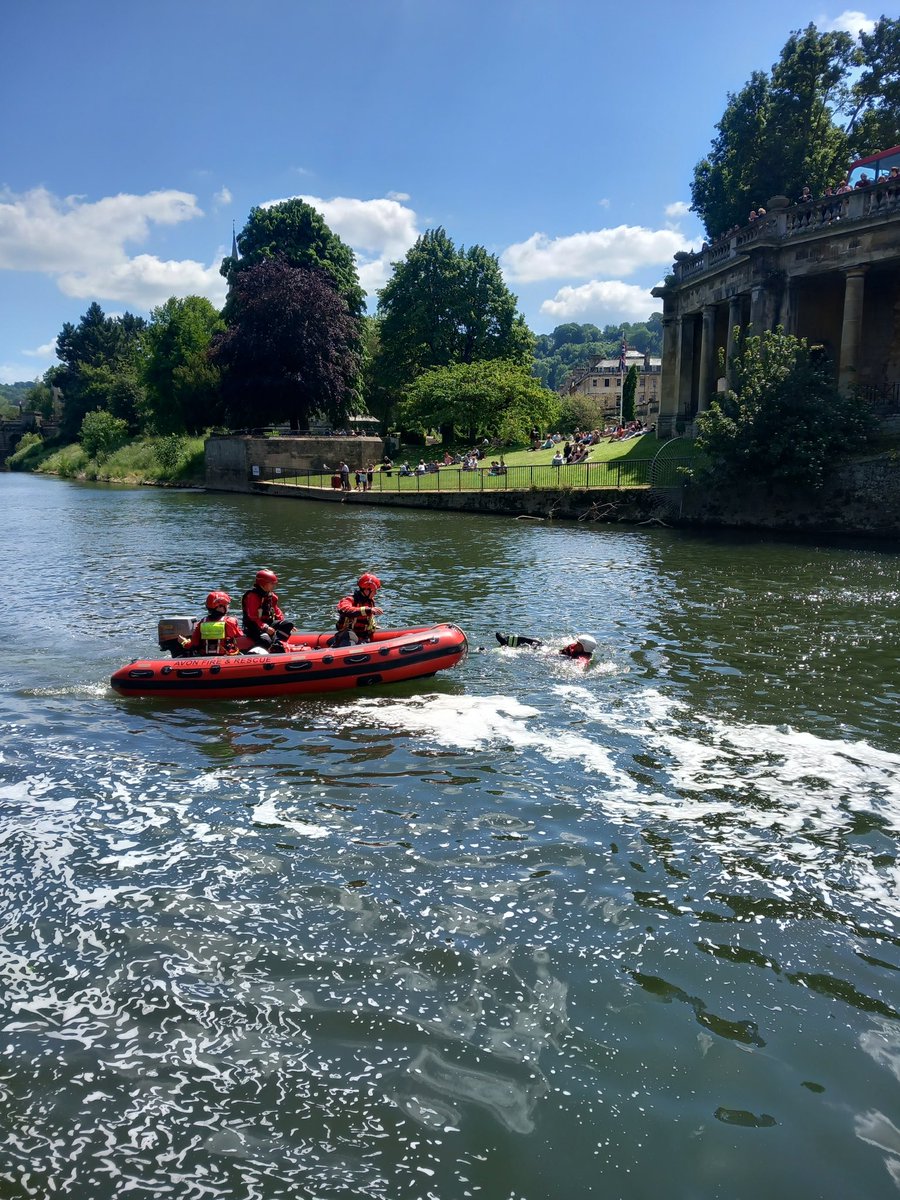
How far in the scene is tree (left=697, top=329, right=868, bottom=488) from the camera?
25.3 meters

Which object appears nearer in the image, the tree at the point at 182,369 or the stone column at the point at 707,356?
the stone column at the point at 707,356

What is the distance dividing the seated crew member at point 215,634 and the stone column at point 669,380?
28.8m

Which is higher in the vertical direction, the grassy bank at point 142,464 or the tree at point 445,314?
the tree at point 445,314

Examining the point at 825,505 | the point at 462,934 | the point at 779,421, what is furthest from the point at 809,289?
the point at 462,934

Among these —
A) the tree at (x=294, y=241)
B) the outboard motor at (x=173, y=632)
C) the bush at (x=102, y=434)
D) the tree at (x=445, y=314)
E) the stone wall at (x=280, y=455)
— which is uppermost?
the tree at (x=294, y=241)

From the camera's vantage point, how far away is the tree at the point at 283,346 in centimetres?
5253

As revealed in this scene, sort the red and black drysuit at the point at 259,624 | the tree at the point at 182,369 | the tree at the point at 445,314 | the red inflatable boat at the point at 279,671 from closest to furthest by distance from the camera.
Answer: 1. the red inflatable boat at the point at 279,671
2. the red and black drysuit at the point at 259,624
3. the tree at the point at 445,314
4. the tree at the point at 182,369

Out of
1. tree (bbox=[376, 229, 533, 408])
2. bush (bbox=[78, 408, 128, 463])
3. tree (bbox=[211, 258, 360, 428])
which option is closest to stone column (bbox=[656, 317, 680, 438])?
tree (bbox=[376, 229, 533, 408])

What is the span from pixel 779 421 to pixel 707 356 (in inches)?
370

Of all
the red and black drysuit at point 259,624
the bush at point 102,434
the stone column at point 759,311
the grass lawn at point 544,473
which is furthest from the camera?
the bush at point 102,434

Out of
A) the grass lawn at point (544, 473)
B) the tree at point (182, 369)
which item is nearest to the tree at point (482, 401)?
the grass lawn at point (544, 473)

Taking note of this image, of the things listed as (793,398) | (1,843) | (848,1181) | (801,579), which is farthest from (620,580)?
(848,1181)

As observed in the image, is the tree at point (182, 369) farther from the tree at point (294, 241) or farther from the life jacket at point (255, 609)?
the life jacket at point (255, 609)

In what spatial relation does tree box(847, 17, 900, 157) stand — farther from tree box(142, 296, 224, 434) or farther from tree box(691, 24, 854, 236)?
tree box(142, 296, 224, 434)
